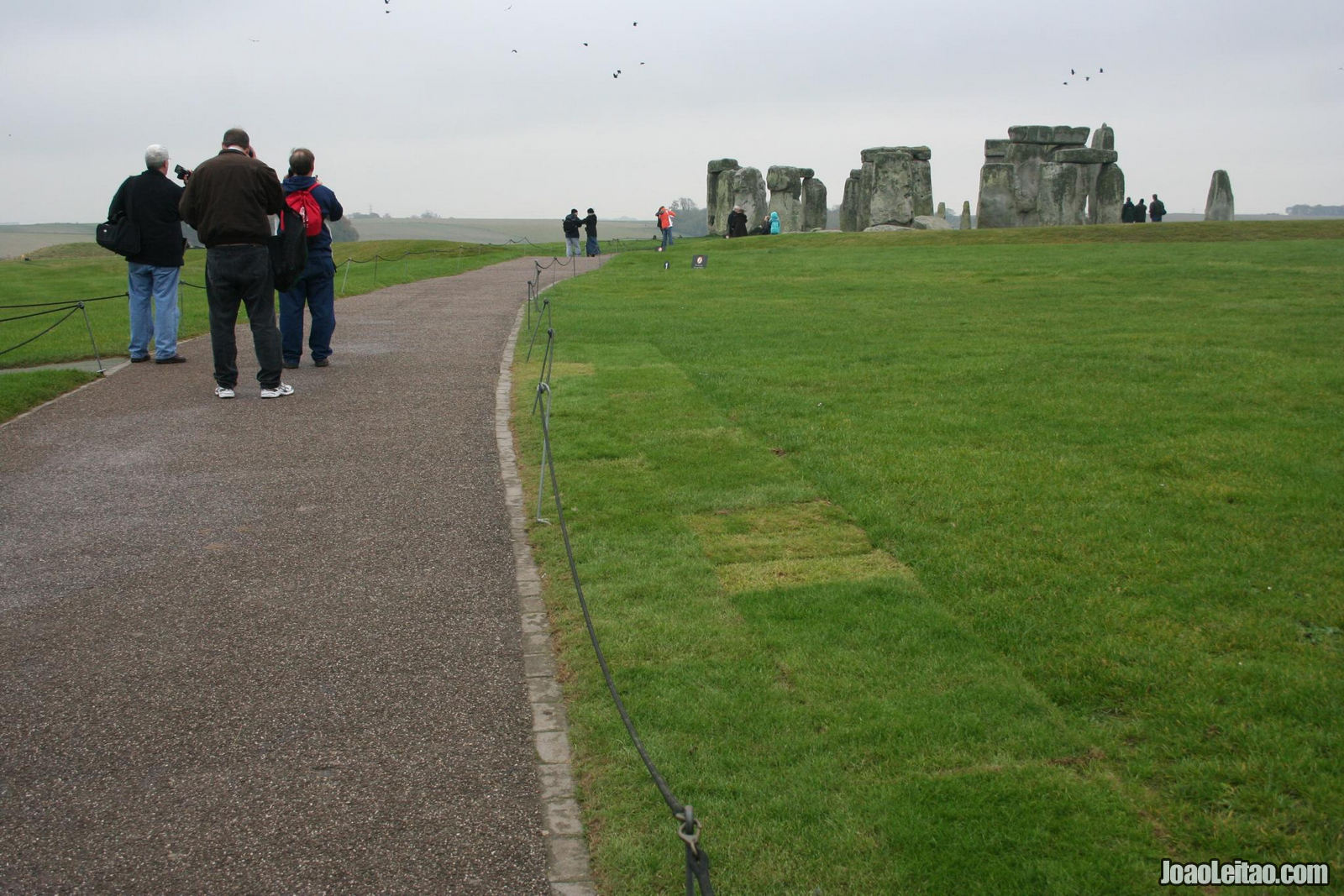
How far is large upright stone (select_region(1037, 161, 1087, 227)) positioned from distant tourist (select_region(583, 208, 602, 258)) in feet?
57.3

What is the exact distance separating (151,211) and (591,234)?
27.4 m

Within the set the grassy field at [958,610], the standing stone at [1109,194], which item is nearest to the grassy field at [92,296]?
the grassy field at [958,610]

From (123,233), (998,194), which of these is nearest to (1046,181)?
(998,194)

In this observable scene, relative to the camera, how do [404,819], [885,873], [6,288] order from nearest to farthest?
[885,873] → [404,819] → [6,288]

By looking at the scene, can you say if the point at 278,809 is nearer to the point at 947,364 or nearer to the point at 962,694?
the point at 962,694

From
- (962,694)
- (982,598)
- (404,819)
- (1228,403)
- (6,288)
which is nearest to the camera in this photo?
(404,819)

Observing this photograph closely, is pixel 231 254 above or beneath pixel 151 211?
beneath

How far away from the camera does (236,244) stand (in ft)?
36.2

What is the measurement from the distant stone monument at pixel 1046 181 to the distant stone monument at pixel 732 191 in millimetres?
9698

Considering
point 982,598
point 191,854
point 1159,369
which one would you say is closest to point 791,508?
point 982,598

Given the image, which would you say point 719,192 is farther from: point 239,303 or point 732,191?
point 239,303

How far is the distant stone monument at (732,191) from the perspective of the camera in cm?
4775

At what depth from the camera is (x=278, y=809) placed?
3943mm

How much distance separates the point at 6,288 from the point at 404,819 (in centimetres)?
2577
